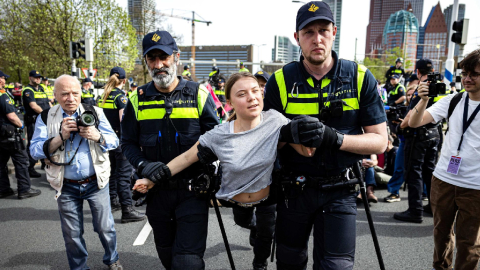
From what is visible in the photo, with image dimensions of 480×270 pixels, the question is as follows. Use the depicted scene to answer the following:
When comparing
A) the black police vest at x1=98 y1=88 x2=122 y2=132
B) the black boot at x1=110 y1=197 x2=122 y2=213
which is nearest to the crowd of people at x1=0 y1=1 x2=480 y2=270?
the black police vest at x1=98 y1=88 x2=122 y2=132

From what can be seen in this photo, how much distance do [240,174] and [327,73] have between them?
3.04 feet

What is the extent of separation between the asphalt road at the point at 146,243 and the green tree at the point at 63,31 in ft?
48.9

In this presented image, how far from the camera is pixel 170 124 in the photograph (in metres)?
2.58

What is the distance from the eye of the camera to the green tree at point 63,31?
1706 cm

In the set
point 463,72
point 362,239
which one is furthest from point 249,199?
point 362,239

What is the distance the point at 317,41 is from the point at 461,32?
801 centimetres

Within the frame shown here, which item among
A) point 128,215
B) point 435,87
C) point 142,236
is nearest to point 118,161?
point 128,215

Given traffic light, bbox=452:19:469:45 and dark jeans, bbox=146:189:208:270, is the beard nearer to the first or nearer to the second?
dark jeans, bbox=146:189:208:270

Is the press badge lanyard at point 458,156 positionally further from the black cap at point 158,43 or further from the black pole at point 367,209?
the black cap at point 158,43

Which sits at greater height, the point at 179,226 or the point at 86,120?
the point at 86,120

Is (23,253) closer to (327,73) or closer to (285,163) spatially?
(285,163)

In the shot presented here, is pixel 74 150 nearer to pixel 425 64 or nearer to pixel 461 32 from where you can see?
pixel 425 64

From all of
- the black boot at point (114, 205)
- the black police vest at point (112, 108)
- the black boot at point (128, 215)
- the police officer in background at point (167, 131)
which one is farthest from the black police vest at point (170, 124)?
the black boot at point (114, 205)

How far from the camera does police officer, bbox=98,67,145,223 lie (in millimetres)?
4965
